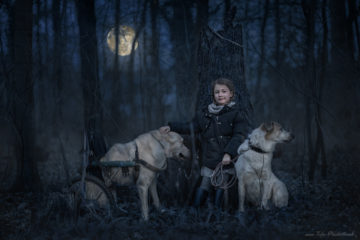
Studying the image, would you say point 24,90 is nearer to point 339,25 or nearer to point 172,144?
point 172,144

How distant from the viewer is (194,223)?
3.44 metres

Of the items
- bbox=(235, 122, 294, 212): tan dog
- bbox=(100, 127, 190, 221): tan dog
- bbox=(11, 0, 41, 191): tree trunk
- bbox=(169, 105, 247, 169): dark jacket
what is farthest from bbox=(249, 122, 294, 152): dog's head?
bbox=(11, 0, 41, 191): tree trunk

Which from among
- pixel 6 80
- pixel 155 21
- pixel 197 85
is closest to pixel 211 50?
pixel 197 85

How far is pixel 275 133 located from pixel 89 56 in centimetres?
364

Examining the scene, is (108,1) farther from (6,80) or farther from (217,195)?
(217,195)

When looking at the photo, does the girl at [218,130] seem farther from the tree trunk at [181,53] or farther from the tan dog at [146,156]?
the tree trunk at [181,53]

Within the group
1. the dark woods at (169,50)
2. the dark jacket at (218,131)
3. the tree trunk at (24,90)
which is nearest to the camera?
the dark jacket at (218,131)

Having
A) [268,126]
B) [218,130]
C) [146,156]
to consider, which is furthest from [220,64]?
[146,156]

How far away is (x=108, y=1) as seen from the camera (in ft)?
16.7

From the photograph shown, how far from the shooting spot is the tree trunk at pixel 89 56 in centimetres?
510

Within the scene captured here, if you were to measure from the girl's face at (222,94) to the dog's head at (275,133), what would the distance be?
0.68m

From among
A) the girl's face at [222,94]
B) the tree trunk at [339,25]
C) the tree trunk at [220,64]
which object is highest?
the tree trunk at [339,25]

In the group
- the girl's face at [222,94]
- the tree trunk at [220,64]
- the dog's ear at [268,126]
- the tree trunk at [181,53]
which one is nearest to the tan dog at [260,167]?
the dog's ear at [268,126]

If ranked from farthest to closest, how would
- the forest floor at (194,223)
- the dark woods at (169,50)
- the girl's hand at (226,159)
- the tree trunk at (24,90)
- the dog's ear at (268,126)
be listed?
the tree trunk at (24,90)
the dark woods at (169,50)
the girl's hand at (226,159)
the dog's ear at (268,126)
the forest floor at (194,223)
